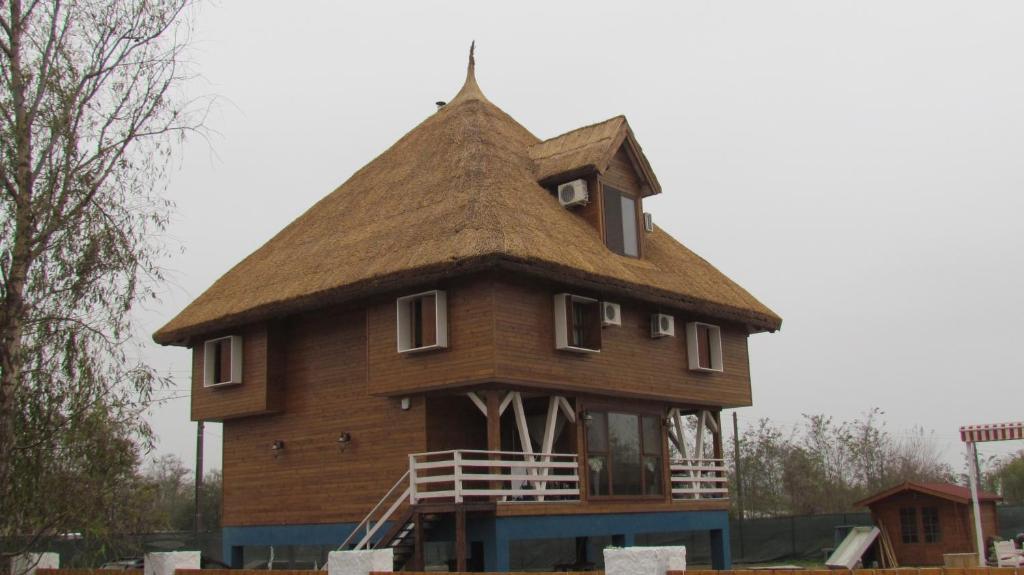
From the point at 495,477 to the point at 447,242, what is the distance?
13.9 feet

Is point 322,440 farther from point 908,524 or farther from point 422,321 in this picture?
point 908,524

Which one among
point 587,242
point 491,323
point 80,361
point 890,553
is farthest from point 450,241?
point 890,553

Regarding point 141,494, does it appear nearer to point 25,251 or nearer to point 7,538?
point 7,538

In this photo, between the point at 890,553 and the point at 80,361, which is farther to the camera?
the point at 890,553

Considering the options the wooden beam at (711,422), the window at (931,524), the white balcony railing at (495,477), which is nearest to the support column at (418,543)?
the white balcony railing at (495,477)

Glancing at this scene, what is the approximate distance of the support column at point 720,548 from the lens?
2386 cm

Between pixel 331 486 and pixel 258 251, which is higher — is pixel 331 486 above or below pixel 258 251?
below

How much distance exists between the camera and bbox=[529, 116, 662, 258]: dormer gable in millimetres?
21812

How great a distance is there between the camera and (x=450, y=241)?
60.6 feet

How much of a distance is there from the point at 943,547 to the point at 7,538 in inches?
894

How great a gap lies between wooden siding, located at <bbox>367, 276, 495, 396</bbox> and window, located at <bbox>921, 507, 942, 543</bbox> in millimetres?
15837

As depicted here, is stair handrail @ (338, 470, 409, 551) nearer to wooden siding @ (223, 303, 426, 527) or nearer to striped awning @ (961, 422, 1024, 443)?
wooden siding @ (223, 303, 426, 527)

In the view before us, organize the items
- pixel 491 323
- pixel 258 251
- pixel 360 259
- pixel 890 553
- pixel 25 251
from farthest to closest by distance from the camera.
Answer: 1. pixel 890 553
2. pixel 258 251
3. pixel 360 259
4. pixel 491 323
5. pixel 25 251

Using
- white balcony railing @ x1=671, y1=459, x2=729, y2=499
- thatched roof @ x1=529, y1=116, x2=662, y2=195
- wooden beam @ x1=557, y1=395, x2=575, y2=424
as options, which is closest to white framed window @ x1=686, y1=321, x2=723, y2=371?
white balcony railing @ x1=671, y1=459, x2=729, y2=499
